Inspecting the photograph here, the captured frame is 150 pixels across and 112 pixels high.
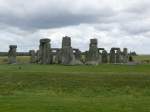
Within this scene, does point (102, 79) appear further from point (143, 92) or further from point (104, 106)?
point (104, 106)

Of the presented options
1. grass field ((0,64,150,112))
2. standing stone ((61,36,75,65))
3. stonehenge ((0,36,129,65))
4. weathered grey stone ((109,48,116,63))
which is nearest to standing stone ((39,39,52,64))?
stonehenge ((0,36,129,65))

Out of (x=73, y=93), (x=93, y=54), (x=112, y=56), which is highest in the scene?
(x=93, y=54)

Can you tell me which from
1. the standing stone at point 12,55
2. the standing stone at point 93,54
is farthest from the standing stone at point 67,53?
the standing stone at point 12,55

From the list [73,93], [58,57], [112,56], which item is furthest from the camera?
[112,56]

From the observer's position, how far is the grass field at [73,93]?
17469 mm

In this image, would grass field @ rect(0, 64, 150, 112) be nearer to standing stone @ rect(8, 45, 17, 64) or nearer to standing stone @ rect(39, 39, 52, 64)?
standing stone @ rect(39, 39, 52, 64)

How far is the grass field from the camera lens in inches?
688

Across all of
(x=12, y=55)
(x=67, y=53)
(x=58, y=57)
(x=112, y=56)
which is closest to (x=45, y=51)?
(x=58, y=57)

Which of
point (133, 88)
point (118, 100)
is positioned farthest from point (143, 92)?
point (118, 100)

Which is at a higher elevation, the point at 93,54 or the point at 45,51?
the point at 45,51

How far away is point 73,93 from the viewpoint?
23844 millimetres

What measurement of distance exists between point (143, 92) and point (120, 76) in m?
6.08

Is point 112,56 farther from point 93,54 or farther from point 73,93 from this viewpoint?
point 73,93

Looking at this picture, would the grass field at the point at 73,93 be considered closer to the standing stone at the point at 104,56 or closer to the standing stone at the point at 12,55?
the standing stone at the point at 12,55
